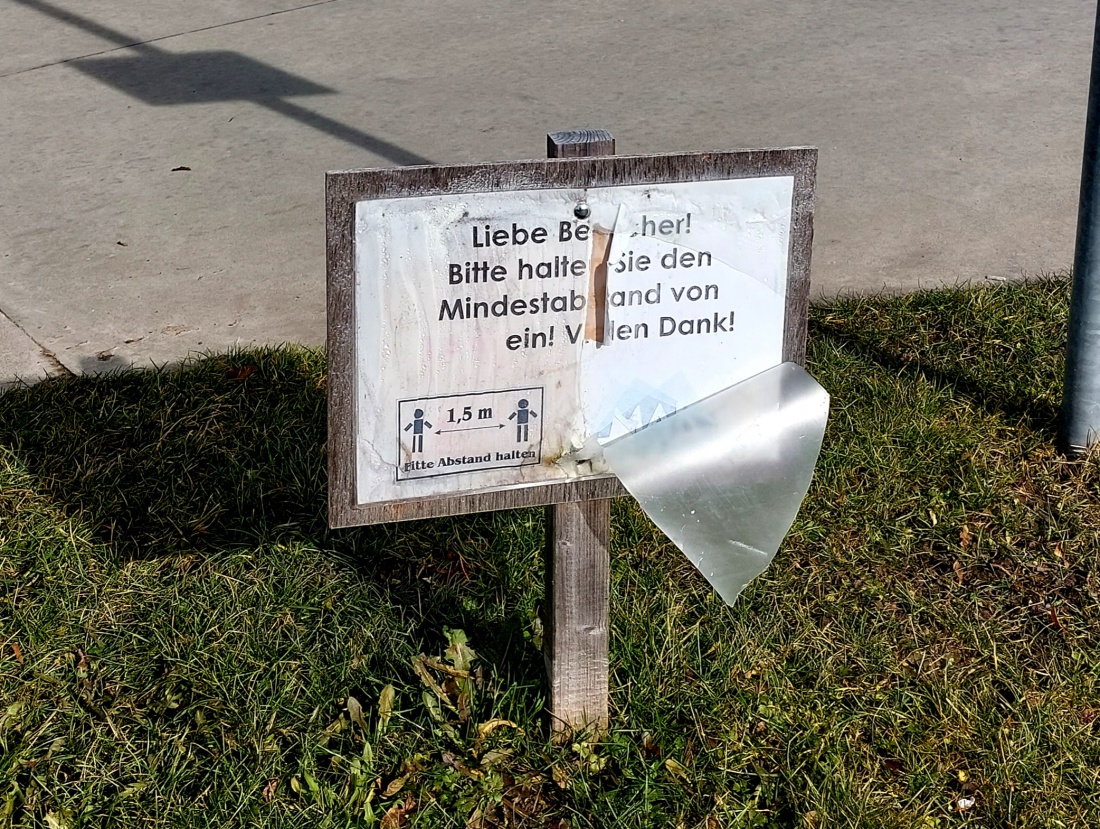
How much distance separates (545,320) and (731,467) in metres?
0.39

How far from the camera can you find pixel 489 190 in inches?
74.1

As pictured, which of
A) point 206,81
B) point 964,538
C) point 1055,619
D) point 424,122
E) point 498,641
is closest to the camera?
point 498,641

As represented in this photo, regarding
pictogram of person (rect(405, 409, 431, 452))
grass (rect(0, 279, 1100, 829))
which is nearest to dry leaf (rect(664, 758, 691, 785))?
grass (rect(0, 279, 1100, 829))

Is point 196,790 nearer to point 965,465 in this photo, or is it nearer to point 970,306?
point 965,465

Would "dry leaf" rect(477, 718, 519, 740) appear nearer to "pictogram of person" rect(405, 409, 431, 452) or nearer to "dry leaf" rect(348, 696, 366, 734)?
"dry leaf" rect(348, 696, 366, 734)

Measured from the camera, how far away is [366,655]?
2.59m

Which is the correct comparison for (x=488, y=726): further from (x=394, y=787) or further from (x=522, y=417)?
(x=522, y=417)

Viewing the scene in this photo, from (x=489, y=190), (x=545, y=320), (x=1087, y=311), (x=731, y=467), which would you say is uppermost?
(x=489, y=190)

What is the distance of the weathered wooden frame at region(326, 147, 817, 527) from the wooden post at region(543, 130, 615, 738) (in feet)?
0.30

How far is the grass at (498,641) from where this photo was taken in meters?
2.33

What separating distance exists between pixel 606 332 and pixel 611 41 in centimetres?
557

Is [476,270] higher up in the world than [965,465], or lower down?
higher up

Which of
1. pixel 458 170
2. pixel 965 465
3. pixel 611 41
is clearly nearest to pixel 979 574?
pixel 965 465

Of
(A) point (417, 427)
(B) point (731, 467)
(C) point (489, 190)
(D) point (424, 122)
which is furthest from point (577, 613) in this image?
(D) point (424, 122)
